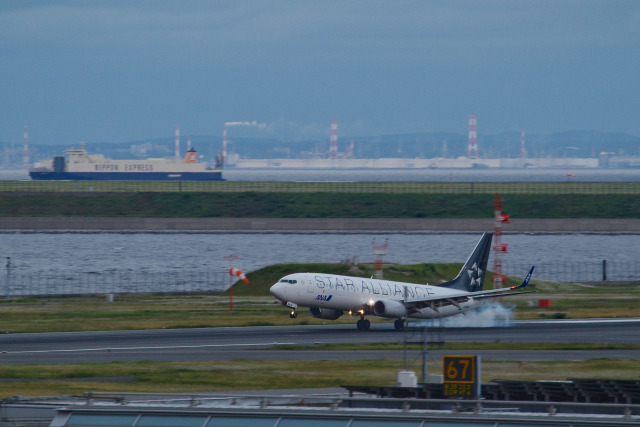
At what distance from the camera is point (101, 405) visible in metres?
20.6

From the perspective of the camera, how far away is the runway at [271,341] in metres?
45.6

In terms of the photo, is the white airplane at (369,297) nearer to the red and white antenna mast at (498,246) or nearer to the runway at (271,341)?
the runway at (271,341)

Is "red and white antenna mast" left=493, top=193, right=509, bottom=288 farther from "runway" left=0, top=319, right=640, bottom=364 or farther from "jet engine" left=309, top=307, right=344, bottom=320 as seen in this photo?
"jet engine" left=309, top=307, right=344, bottom=320

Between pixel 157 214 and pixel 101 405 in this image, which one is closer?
pixel 101 405

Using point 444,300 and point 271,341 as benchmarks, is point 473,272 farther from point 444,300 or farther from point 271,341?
point 271,341

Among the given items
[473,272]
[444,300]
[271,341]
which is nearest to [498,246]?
[473,272]

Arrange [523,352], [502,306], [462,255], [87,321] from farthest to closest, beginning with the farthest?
[462,255], [502,306], [87,321], [523,352]

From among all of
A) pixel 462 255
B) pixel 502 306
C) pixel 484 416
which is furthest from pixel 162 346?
pixel 462 255

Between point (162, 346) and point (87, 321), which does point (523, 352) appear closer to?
point (162, 346)

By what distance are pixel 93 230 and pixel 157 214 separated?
13412 millimetres

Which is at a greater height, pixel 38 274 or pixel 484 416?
pixel 484 416

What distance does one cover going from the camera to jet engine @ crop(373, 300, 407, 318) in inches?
2229

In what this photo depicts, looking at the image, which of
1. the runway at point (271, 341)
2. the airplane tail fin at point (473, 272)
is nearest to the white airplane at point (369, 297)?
the airplane tail fin at point (473, 272)

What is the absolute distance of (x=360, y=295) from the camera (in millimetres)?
56594
